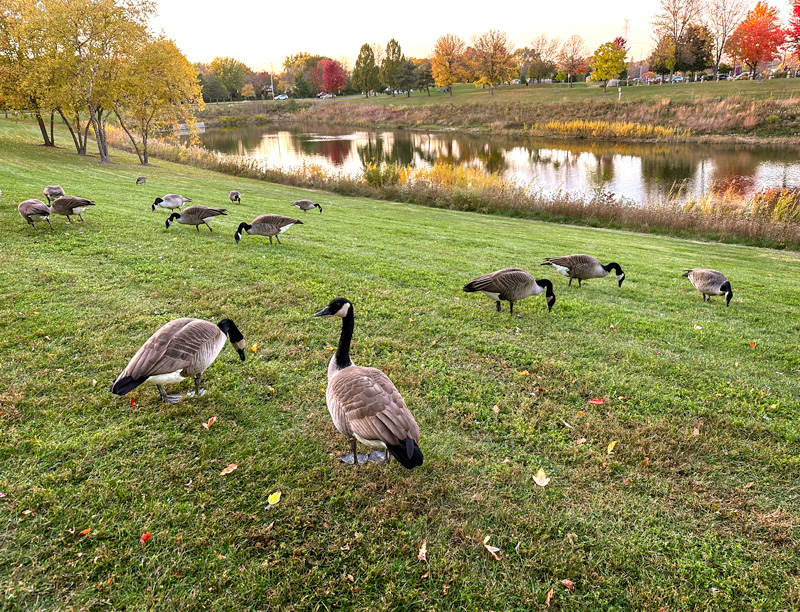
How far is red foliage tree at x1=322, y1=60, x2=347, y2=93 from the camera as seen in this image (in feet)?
371

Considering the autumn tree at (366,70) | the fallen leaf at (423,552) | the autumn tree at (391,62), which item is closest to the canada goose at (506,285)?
the fallen leaf at (423,552)

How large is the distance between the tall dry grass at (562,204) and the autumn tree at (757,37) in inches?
2641

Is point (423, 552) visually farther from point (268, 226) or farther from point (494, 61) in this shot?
point (494, 61)

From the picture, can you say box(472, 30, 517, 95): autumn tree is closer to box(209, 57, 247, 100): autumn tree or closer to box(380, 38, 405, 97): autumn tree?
box(380, 38, 405, 97): autumn tree

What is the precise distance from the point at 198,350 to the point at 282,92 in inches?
5669

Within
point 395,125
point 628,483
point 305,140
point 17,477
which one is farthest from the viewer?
point 395,125

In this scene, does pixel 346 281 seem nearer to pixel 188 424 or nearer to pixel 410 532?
pixel 188 424

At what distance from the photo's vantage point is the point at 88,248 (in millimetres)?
8680

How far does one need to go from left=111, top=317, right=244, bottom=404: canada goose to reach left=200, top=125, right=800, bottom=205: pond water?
22.0 m

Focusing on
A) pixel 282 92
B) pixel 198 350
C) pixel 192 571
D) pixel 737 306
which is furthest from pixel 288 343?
pixel 282 92

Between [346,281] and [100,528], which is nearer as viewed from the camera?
[100,528]

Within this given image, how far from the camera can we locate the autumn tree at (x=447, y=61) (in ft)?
Result: 278

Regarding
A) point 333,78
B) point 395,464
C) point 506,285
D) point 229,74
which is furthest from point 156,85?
point 333,78

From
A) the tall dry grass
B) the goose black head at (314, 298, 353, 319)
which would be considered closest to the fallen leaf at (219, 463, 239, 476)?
the goose black head at (314, 298, 353, 319)
